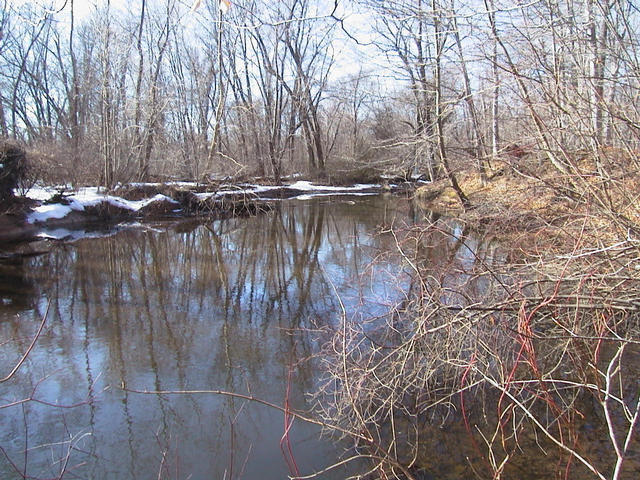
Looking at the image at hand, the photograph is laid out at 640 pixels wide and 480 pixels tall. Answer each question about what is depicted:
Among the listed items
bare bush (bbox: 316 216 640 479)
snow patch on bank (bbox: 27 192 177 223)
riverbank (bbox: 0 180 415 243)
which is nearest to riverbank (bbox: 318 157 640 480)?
bare bush (bbox: 316 216 640 479)

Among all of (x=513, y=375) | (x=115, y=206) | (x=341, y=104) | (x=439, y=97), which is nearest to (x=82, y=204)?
(x=115, y=206)

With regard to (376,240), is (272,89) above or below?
above

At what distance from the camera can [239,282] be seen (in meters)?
8.62

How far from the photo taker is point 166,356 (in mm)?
5238

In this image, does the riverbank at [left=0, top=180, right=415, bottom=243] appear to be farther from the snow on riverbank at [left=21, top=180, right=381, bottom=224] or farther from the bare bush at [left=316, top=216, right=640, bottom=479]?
the bare bush at [left=316, top=216, right=640, bottom=479]

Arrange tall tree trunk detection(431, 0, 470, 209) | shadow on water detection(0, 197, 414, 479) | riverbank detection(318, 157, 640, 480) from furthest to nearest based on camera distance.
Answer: tall tree trunk detection(431, 0, 470, 209), shadow on water detection(0, 197, 414, 479), riverbank detection(318, 157, 640, 480)

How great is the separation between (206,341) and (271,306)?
164 centimetres

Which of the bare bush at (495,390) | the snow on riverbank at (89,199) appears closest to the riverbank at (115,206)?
the snow on riverbank at (89,199)

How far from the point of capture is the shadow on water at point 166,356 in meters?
3.52

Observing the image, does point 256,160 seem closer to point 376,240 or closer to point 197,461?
point 376,240

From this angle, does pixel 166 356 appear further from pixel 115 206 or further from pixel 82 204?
pixel 115 206

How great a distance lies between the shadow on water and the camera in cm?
352

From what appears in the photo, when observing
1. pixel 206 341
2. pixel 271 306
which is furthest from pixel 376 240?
pixel 206 341

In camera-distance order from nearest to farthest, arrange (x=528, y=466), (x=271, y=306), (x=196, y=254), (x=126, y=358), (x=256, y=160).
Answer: (x=528, y=466), (x=126, y=358), (x=271, y=306), (x=196, y=254), (x=256, y=160)
